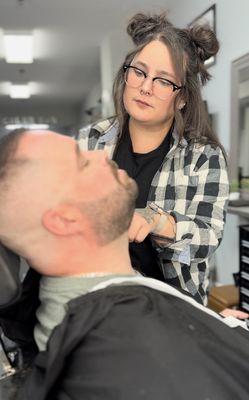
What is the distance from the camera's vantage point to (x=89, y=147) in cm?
139

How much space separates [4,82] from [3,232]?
6.90 metres

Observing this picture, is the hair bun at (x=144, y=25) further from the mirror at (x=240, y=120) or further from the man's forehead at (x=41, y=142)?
the mirror at (x=240, y=120)

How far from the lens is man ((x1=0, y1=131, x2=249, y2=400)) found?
2.25ft

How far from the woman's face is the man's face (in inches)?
18.9

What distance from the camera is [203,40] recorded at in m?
1.32

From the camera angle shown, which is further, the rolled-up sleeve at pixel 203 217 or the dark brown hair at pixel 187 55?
the dark brown hair at pixel 187 55

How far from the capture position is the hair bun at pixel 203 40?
51.6 inches

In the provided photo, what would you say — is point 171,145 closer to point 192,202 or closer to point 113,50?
point 192,202

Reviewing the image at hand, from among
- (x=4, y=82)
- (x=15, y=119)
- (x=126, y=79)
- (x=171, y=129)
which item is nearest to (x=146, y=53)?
(x=126, y=79)

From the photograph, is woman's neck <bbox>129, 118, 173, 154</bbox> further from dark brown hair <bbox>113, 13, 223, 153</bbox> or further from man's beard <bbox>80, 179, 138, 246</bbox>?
man's beard <bbox>80, 179, 138, 246</bbox>

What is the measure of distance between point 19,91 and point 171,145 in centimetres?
730

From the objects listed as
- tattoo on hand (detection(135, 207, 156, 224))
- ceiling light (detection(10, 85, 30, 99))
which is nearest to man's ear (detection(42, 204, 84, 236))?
tattoo on hand (detection(135, 207, 156, 224))

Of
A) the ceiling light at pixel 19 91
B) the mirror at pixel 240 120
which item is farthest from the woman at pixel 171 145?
the ceiling light at pixel 19 91

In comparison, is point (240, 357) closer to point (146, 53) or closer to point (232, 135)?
point (146, 53)
